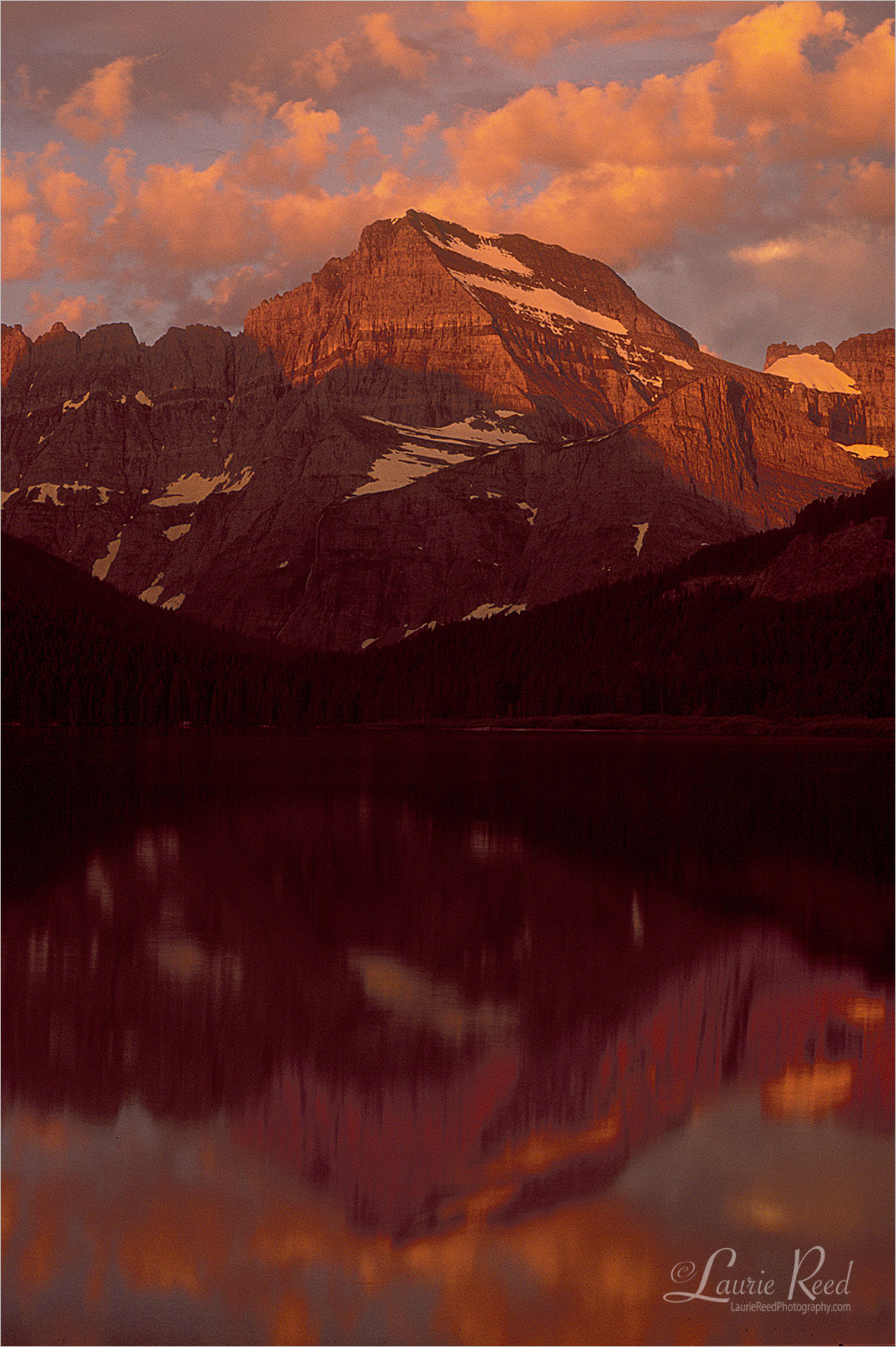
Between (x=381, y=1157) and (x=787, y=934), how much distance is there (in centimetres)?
1696

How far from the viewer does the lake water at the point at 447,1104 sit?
15.5 m

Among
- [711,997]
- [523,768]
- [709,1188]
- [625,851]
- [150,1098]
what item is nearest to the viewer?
[709,1188]

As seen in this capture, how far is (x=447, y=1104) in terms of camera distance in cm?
→ 2009

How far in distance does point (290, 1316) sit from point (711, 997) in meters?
13.4

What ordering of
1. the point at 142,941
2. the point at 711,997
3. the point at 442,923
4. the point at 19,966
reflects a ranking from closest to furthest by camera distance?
the point at 711,997 → the point at 19,966 → the point at 142,941 → the point at 442,923

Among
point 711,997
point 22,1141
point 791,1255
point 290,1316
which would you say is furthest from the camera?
point 711,997

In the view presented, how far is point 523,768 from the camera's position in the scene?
11531 cm

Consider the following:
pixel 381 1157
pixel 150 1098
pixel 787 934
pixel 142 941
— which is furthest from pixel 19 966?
pixel 787 934

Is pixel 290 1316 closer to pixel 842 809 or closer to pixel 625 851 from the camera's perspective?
pixel 625 851

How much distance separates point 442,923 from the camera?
34.0m

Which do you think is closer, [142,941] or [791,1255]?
[791,1255]

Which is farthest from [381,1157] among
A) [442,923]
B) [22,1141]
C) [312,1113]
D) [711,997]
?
[442,923]

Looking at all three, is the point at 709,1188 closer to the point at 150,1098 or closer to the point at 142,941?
the point at 150,1098

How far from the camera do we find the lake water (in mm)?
15539
